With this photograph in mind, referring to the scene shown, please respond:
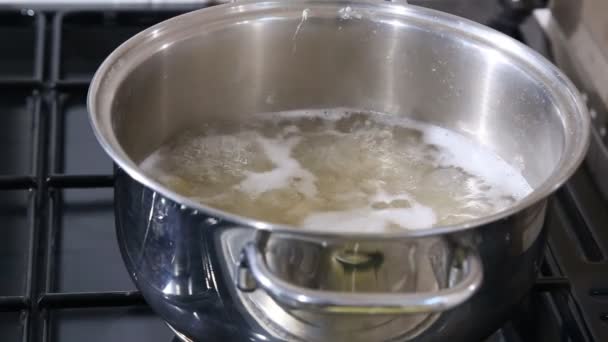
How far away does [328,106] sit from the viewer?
855 millimetres

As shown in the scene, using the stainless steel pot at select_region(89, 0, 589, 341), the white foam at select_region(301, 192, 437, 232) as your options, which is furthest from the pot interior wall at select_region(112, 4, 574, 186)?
the white foam at select_region(301, 192, 437, 232)

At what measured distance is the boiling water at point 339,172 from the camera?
71cm

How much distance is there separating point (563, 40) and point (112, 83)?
545 mm

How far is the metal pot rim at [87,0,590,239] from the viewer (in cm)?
50

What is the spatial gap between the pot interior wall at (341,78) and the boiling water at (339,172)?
16 millimetres

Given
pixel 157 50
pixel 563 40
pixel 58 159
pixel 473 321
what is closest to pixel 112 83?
pixel 157 50

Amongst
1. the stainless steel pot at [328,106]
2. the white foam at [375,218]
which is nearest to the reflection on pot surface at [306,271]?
the stainless steel pot at [328,106]

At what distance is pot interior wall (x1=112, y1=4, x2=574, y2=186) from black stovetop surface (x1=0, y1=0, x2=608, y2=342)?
0.23ft

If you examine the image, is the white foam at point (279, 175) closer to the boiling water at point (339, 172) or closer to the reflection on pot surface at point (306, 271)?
the boiling water at point (339, 172)

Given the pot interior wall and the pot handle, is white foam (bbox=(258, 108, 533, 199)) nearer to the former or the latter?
the pot interior wall

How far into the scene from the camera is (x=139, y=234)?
1.86ft

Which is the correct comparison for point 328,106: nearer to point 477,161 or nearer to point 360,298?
point 477,161

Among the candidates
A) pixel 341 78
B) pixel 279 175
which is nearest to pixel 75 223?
pixel 279 175

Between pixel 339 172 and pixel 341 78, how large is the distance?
0.11 meters
